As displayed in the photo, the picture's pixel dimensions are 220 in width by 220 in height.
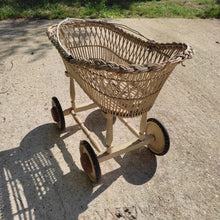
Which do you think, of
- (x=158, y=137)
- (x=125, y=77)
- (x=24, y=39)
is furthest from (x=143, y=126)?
(x=24, y=39)

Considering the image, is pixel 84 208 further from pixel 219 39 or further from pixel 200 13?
pixel 200 13

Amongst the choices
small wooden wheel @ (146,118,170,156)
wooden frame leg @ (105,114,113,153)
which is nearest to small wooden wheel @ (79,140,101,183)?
wooden frame leg @ (105,114,113,153)

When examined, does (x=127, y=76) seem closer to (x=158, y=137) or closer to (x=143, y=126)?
(x=143, y=126)

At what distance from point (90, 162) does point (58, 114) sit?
69cm

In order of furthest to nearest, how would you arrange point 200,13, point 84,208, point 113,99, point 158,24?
1. point 200,13
2. point 158,24
3. point 84,208
4. point 113,99

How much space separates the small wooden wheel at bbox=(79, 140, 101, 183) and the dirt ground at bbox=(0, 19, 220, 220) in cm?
11

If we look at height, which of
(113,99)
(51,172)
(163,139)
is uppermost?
(113,99)

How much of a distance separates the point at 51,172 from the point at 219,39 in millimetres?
4027

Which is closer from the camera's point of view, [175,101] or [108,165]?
[108,165]

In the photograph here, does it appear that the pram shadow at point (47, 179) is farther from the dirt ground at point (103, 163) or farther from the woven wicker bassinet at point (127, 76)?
the woven wicker bassinet at point (127, 76)

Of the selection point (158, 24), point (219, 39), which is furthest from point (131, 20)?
point (219, 39)

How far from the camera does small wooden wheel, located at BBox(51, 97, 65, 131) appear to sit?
233cm

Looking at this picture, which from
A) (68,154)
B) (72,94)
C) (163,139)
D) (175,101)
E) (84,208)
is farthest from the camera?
(175,101)

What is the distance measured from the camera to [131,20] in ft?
17.3
